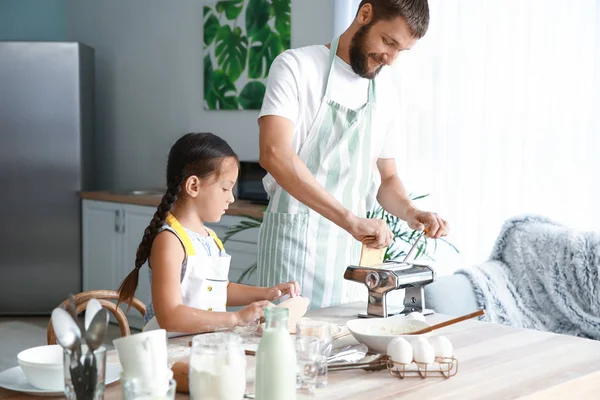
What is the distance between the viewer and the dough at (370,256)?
6.76 feet

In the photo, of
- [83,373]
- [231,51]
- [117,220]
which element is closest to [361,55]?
[83,373]

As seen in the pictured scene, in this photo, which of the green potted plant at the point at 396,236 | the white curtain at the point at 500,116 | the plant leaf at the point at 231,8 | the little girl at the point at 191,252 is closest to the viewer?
the little girl at the point at 191,252

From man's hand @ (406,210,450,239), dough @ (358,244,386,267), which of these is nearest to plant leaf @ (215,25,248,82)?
man's hand @ (406,210,450,239)

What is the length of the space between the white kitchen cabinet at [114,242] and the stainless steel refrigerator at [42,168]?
14cm

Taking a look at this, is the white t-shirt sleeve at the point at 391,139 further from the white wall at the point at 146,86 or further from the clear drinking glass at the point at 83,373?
the white wall at the point at 146,86

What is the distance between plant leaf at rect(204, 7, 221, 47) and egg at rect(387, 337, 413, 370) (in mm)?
3400

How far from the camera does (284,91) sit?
2.17 m

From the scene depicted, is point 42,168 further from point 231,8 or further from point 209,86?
point 231,8

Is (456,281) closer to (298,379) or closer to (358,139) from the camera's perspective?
(358,139)

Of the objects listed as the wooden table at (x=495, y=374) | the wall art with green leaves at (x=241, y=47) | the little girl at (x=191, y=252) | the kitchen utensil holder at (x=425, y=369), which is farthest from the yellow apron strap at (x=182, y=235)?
the wall art with green leaves at (x=241, y=47)

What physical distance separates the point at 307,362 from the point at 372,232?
28.3 inches

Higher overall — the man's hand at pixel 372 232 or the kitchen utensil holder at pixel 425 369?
the man's hand at pixel 372 232

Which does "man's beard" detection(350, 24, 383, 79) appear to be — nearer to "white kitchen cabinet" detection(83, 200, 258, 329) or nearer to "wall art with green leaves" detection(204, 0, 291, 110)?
"white kitchen cabinet" detection(83, 200, 258, 329)

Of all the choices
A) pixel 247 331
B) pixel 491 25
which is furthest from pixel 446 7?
pixel 247 331
